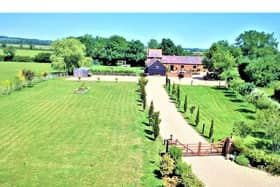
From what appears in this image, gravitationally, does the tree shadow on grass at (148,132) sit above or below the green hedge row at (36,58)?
below

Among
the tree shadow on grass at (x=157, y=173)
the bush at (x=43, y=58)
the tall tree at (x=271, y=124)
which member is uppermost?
the bush at (x=43, y=58)

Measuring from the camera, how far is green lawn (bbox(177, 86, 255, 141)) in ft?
87.6

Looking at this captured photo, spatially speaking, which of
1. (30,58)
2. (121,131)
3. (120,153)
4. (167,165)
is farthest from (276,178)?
(30,58)

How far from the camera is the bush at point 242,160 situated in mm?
18250

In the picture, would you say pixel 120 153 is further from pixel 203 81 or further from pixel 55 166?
pixel 203 81

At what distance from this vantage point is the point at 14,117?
26.5m

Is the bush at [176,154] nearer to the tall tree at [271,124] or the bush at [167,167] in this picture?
the bush at [167,167]

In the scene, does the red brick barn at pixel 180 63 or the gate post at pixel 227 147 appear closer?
the gate post at pixel 227 147

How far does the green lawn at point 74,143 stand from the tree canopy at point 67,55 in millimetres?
21301

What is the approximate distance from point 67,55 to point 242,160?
4372 cm

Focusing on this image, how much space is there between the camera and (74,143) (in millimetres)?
20703

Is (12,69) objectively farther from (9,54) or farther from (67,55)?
(9,54)

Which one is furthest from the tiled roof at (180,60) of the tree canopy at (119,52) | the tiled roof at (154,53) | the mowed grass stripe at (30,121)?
the mowed grass stripe at (30,121)

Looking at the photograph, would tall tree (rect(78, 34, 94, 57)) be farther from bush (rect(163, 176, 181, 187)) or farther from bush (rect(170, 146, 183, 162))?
bush (rect(163, 176, 181, 187))
